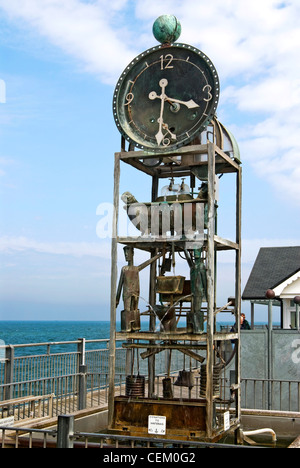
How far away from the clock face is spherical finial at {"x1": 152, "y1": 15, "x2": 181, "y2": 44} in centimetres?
30

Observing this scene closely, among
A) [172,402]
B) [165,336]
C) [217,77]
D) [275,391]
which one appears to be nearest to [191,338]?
[165,336]

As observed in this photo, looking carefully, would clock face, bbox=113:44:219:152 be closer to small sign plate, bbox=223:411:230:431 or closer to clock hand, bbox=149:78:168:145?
clock hand, bbox=149:78:168:145

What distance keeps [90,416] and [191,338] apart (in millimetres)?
3665

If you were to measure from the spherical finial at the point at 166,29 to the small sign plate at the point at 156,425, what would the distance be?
713 cm

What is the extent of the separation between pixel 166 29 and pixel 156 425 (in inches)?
293

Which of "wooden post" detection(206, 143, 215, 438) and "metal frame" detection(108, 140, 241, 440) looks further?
"metal frame" detection(108, 140, 241, 440)

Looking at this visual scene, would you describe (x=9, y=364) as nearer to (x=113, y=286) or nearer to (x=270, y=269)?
(x=113, y=286)

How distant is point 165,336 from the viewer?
10.9 meters

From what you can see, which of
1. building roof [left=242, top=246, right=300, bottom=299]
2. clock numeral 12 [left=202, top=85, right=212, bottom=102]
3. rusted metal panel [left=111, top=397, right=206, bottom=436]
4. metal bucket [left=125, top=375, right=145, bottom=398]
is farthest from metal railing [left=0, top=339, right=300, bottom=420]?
building roof [left=242, top=246, right=300, bottom=299]

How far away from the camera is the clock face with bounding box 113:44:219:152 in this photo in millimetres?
11188

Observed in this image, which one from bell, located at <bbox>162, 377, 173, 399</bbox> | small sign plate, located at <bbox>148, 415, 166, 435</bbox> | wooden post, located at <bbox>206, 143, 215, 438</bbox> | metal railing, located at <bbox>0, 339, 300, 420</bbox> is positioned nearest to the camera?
small sign plate, located at <bbox>148, 415, 166, 435</bbox>

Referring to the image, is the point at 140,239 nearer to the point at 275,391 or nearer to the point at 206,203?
the point at 206,203

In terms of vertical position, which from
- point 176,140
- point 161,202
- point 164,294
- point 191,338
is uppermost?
point 176,140
